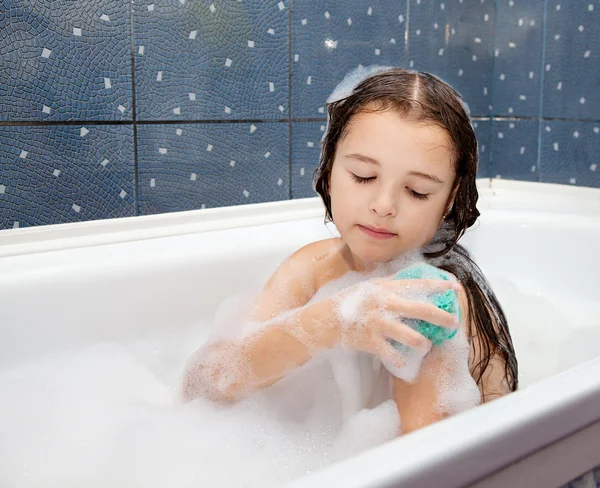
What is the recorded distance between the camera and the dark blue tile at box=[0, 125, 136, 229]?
1.24 meters

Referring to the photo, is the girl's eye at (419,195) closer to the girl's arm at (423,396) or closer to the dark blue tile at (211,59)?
the girl's arm at (423,396)

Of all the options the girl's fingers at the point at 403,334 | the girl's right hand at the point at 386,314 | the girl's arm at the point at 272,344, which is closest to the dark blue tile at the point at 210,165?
the girl's arm at the point at 272,344

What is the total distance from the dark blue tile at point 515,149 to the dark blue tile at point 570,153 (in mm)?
34

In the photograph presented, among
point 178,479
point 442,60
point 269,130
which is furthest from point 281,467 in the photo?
point 442,60

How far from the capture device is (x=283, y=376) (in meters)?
1.00

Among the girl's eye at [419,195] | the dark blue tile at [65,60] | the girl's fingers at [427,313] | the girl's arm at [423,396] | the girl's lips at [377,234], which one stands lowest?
the girl's arm at [423,396]

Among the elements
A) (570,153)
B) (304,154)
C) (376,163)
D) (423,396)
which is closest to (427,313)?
(423,396)

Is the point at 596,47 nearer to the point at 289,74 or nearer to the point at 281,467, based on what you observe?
the point at 289,74

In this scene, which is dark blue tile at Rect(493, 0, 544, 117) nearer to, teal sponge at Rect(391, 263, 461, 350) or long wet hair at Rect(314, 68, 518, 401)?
long wet hair at Rect(314, 68, 518, 401)

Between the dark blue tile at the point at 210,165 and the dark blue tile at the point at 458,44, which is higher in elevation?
the dark blue tile at the point at 458,44

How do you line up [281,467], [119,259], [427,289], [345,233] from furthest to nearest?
1. [119,259]
2. [345,233]
3. [281,467]
4. [427,289]

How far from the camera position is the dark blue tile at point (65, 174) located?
48.9 inches

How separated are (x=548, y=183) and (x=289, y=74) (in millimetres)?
937

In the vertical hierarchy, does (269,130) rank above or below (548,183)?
above
